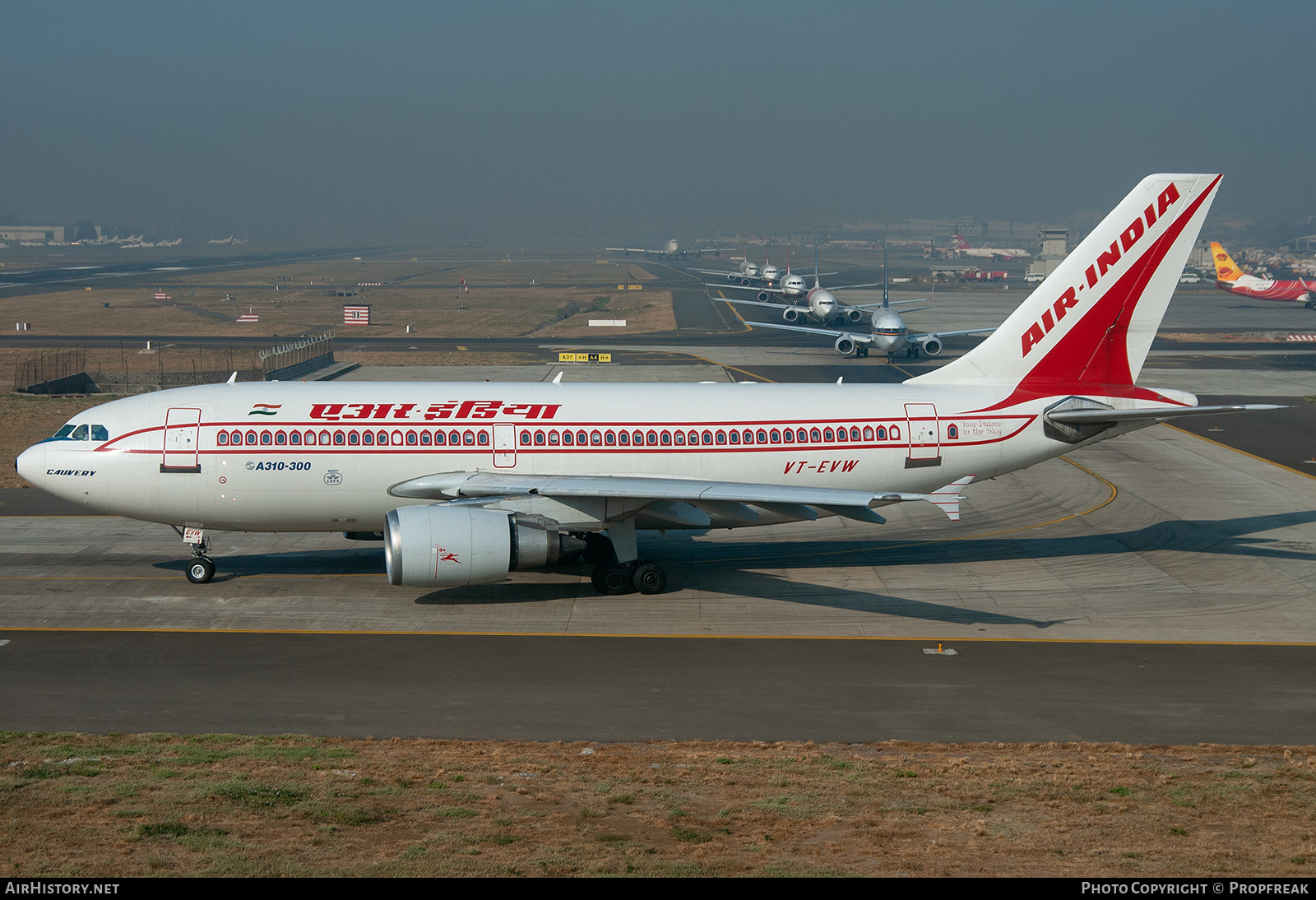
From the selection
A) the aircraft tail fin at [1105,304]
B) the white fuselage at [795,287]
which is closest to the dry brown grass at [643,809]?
the aircraft tail fin at [1105,304]

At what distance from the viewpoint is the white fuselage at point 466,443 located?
29406 mm

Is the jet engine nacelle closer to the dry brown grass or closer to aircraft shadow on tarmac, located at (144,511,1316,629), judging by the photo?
aircraft shadow on tarmac, located at (144,511,1316,629)

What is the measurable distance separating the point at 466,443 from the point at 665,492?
597 cm

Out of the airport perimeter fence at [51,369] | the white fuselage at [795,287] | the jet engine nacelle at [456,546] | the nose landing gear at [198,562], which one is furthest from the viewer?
the white fuselage at [795,287]

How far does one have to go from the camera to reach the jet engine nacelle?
26.7m

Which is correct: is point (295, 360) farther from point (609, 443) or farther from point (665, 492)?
point (665, 492)

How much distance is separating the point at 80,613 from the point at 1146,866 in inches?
975

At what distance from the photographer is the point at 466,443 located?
98.5 feet

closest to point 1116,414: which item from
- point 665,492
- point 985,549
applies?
point 985,549

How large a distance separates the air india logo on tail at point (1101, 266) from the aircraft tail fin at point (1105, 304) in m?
0.02

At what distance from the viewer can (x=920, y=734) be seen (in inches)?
816

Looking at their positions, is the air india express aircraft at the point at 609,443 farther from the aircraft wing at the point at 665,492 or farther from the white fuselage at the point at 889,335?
A: the white fuselage at the point at 889,335

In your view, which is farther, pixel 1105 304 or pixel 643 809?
pixel 1105 304

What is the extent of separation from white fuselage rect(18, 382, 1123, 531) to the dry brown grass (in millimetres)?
10860
